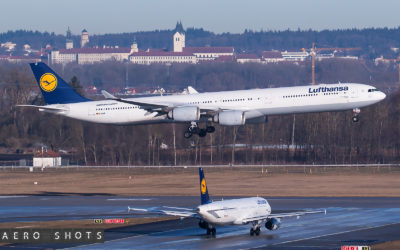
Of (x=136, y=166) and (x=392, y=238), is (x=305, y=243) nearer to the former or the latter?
(x=392, y=238)

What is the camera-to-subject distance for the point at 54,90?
91.5 meters

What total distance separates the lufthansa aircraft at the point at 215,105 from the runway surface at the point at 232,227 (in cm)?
1021

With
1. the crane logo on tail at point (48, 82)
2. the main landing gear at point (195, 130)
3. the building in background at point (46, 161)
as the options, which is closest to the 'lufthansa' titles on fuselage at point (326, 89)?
the main landing gear at point (195, 130)

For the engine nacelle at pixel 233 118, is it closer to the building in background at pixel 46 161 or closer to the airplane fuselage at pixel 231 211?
the airplane fuselage at pixel 231 211

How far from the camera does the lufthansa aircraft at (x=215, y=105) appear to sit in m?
81.8

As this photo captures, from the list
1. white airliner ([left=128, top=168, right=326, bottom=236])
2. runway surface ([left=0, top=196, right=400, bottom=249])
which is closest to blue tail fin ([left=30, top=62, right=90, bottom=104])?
runway surface ([left=0, top=196, right=400, bottom=249])

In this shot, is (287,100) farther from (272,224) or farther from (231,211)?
(231,211)

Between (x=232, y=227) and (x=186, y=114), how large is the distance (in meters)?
27.3

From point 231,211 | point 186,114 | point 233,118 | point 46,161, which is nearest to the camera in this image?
point 231,211

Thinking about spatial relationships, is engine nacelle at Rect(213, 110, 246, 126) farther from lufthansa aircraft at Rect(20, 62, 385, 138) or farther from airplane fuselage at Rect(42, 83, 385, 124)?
airplane fuselage at Rect(42, 83, 385, 124)

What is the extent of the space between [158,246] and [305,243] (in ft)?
28.4

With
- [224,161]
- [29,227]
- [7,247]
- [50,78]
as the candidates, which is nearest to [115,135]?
[224,161]

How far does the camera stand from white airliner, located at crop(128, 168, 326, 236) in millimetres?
51997

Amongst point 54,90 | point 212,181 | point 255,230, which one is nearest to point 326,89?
point 212,181
